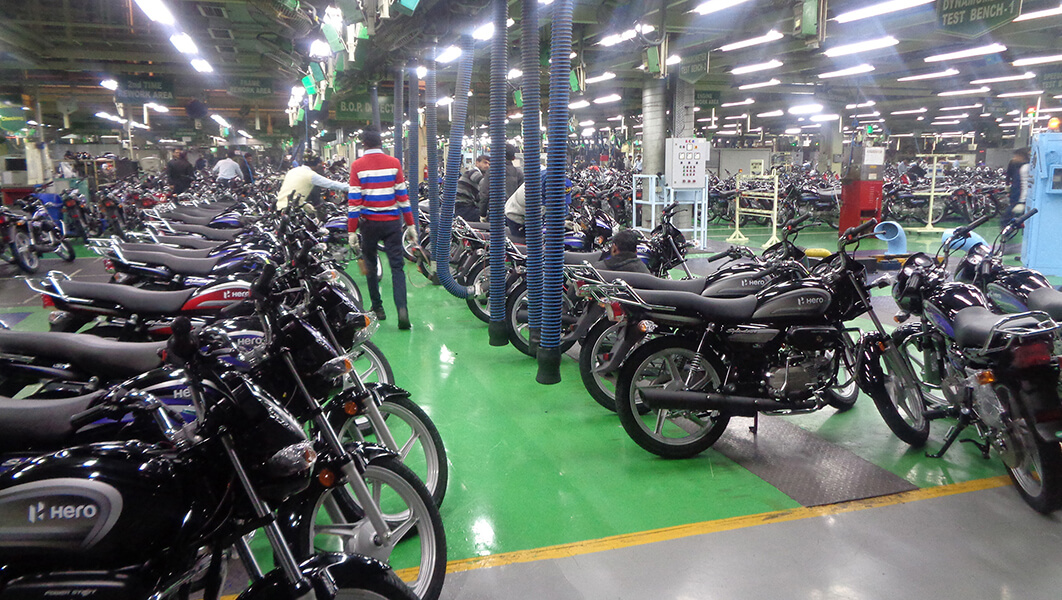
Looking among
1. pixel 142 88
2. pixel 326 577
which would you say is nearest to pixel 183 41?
pixel 142 88

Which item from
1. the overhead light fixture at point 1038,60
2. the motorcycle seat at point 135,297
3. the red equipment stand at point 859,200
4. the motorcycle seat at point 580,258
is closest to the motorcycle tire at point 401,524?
the motorcycle seat at point 135,297

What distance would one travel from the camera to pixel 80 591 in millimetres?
1531

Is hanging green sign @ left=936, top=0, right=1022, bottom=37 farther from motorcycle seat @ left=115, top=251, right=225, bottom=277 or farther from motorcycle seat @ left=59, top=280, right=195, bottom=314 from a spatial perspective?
motorcycle seat @ left=59, top=280, right=195, bottom=314

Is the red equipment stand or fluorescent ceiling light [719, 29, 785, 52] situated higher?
fluorescent ceiling light [719, 29, 785, 52]

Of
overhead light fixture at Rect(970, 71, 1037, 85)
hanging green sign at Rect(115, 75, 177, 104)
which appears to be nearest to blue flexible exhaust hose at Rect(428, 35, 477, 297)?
hanging green sign at Rect(115, 75, 177, 104)

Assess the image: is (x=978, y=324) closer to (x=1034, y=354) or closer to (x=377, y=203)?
(x=1034, y=354)

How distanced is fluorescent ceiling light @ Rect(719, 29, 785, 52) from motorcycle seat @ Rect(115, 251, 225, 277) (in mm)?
10266

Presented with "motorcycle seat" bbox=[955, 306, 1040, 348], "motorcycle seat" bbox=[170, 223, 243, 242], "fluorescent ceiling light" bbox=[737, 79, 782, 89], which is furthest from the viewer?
"fluorescent ceiling light" bbox=[737, 79, 782, 89]

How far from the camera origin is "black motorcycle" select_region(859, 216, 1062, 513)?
3.06m

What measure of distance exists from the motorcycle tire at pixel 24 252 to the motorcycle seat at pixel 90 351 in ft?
26.1

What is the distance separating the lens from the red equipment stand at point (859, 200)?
11078 mm

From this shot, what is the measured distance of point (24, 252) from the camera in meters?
9.52

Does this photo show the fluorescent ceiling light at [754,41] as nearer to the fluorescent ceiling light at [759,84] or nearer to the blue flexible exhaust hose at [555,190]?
the fluorescent ceiling light at [759,84]

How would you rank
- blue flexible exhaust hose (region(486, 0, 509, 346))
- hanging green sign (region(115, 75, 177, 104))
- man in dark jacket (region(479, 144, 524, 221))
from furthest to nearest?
hanging green sign (region(115, 75, 177, 104)) < man in dark jacket (region(479, 144, 524, 221)) < blue flexible exhaust hose (region(486, 0, 509, 346))
